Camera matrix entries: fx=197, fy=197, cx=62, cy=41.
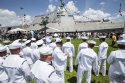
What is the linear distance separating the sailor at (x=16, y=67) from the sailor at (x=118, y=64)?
3.20 m

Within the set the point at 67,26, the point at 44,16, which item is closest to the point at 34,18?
the point at 44,16

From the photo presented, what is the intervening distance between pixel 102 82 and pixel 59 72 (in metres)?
3.49

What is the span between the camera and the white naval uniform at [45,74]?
12.4ft

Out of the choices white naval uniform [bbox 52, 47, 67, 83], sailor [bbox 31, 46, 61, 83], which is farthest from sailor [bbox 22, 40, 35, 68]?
sailor [bbox 31, 46, 61, 83]

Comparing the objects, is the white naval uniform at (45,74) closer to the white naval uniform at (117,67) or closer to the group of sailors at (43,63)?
the group of sailors at (43,63)

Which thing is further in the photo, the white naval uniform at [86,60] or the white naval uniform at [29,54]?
the white naval uniform at [29,54]

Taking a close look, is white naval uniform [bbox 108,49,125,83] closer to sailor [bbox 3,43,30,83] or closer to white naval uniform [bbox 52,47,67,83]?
white naval uniform [bbox 52,47,67,83]

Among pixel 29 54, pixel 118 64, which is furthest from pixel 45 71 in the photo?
pixel 29 54

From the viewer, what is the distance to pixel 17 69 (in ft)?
16.4

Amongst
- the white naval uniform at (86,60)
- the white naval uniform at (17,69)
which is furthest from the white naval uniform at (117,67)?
the white naval uniform at (17,69)

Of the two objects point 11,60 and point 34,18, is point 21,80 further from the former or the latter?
point 34,18

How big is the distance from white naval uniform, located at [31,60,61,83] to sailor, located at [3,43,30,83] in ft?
3.48

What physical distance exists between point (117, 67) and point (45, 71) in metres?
3.76

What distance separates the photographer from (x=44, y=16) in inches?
4368
